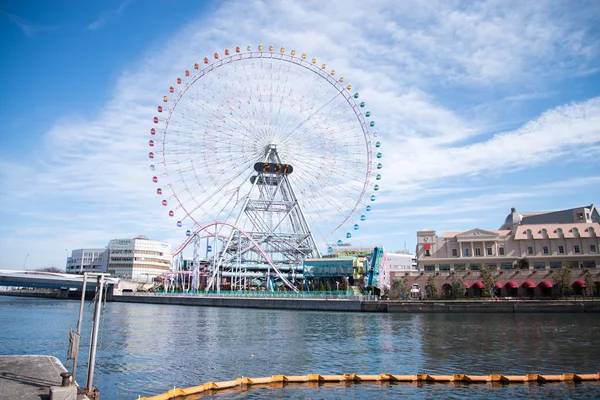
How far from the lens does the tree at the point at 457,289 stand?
8894 cm

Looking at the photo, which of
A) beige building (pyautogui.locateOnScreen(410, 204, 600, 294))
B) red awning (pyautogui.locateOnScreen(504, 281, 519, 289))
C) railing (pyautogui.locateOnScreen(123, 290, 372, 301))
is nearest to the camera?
red awning (pyautogui.locateOnScreen(504, 281, 519, 289))

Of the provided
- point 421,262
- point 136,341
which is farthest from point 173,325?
point 421,262

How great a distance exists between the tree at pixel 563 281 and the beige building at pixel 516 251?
1988mm

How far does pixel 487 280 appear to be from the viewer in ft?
289

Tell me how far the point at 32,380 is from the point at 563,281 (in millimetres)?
87331

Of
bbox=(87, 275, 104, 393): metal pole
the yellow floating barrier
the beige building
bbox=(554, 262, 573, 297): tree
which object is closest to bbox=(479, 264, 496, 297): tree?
the beige building

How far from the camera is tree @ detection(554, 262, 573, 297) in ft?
278

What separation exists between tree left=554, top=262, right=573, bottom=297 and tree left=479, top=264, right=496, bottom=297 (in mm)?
10694

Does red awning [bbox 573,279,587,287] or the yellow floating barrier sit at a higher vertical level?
red awning [bbox 573,279,587,287]

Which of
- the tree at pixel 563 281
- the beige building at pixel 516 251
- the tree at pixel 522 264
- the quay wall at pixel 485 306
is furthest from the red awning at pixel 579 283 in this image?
the quay wall at pixel 485 306

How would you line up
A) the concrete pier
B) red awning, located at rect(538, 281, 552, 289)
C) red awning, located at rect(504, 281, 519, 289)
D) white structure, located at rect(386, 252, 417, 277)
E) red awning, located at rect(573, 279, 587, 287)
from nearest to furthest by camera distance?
the concrete pier < red awning, located at rect(573, 279, 587, 287) < red awning, located at rect(538, 281, 552, 289) < red awning, located at rect(504, 281, 519, 289) < white structure, located at rect(386, 252, 417, 277)


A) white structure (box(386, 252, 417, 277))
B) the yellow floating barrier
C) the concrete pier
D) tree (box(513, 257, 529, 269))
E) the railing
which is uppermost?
white structure (box(386, 252, 417, 277))

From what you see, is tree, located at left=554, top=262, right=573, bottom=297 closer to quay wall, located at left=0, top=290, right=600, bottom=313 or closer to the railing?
quay wall, located at left=0, top=290, right=600, bottom=313

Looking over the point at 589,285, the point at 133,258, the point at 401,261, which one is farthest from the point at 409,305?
the point at 133,258
